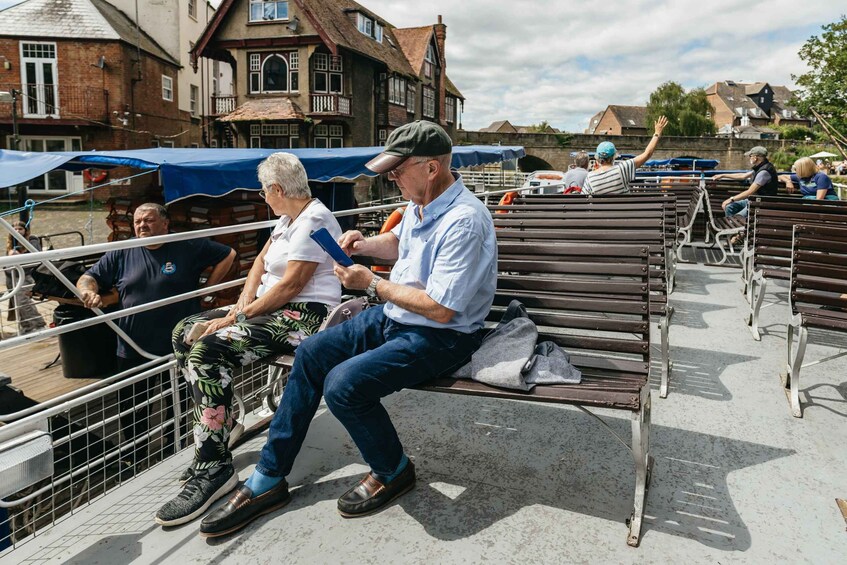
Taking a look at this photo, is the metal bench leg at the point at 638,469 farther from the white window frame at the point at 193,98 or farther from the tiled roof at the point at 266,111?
the white window frame at the point at 193,98

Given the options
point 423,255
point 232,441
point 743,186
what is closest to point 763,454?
point 423,255

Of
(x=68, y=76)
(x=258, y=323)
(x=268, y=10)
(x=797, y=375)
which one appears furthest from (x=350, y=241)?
(x=68, y=76)

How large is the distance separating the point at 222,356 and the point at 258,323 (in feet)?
0.82

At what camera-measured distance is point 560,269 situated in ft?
11.3

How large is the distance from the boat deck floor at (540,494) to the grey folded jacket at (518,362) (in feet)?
1.87

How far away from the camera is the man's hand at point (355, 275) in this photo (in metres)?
2.67

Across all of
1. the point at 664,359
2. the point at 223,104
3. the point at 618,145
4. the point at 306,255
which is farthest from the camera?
the point at 618,145

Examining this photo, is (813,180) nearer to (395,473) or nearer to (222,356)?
(395,473)

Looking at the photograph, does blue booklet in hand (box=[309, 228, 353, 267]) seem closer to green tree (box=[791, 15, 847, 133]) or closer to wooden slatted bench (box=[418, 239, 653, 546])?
wooden slatted bench (box=[418, 239, 653, 546])

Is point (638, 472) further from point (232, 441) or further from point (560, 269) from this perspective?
point (232, 441)

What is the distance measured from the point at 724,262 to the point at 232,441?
7.88 meters

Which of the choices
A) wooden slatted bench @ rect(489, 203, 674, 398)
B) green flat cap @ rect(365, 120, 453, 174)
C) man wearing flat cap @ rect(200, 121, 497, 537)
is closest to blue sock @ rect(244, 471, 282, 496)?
man wearing flat cap @ rect(200, 121, 497, 537)

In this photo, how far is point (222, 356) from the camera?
289cm

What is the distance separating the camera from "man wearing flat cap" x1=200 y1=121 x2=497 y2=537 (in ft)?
8.31
